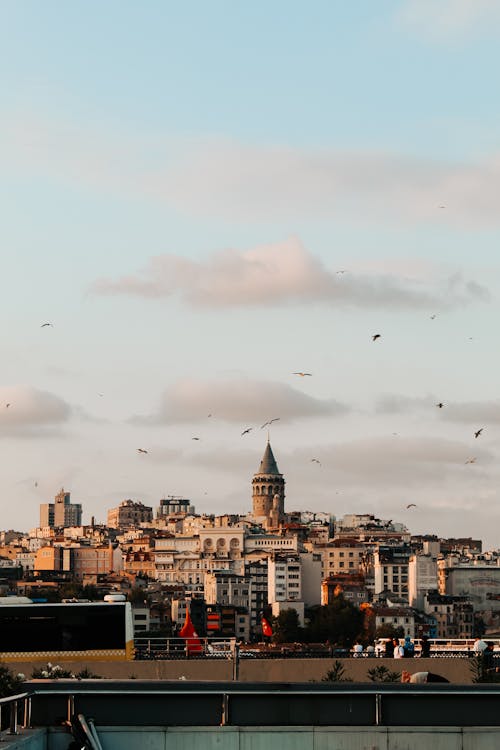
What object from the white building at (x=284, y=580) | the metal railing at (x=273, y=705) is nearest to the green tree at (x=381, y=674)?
the metal railing at (x=273, y=705)

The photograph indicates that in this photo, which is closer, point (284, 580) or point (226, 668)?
point (226, 668)

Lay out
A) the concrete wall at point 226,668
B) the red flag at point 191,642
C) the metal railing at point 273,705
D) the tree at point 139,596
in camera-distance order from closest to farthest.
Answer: the metal railing at point 273,705 → the concrete wall at point 226,668 → the red flag at point 191,642 → the tree at point 139,596

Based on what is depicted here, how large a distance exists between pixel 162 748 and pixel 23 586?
169 metres

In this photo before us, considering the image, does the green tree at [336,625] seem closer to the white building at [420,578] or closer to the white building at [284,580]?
the white building at [284,580]

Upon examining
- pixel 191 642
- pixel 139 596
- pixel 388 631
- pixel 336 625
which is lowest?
pixel 191 642

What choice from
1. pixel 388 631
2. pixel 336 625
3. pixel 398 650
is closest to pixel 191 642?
pixel 398 650

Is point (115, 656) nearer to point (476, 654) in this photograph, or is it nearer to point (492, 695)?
point (476, 654)

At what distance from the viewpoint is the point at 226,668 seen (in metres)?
31.8

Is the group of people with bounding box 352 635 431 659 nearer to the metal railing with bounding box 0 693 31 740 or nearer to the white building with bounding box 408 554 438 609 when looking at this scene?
the metal railing with bounding box 0 693 31 740

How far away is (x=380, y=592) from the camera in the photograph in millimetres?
194500

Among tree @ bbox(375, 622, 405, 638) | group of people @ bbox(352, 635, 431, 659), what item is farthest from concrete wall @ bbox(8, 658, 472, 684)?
tree @ bbox(375, 622, 405, 638)

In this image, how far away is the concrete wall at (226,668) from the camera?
102 ft

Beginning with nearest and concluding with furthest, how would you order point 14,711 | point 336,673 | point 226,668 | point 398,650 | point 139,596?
point 14,711 < point 398,650 < point 336,673 < point 226,668 < point 139,596

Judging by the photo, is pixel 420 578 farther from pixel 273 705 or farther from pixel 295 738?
pixel 295 738
